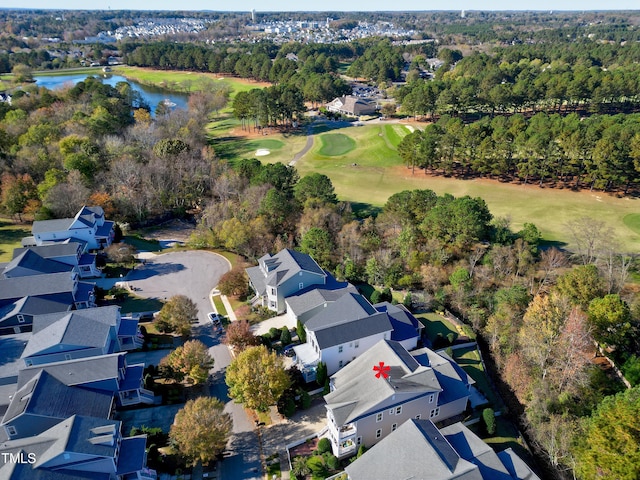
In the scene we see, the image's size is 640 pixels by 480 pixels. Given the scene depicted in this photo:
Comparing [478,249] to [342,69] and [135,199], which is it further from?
[342,69]

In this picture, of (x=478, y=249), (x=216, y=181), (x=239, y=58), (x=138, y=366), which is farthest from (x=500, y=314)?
(x=239, y=58)

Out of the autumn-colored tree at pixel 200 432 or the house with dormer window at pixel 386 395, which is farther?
the house with dormer window at pixel 386 395

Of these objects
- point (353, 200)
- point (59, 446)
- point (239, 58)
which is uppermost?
point (239, 58)

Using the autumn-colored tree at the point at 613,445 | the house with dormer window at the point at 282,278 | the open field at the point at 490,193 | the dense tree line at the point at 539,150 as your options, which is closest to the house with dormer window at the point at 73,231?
the house with dormer window at the point at 282,278

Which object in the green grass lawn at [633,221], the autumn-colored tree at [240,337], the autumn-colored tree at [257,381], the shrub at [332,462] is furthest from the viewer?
the green grass lawn at [633,221]

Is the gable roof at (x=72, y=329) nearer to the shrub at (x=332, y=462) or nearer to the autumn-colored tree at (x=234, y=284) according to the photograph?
the autumn-colored tree at (x=234, y=284)

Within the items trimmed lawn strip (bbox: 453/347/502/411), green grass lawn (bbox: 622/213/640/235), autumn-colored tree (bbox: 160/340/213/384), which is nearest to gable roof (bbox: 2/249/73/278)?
autumn-colored tree (bbox: 160/340/213/384)
